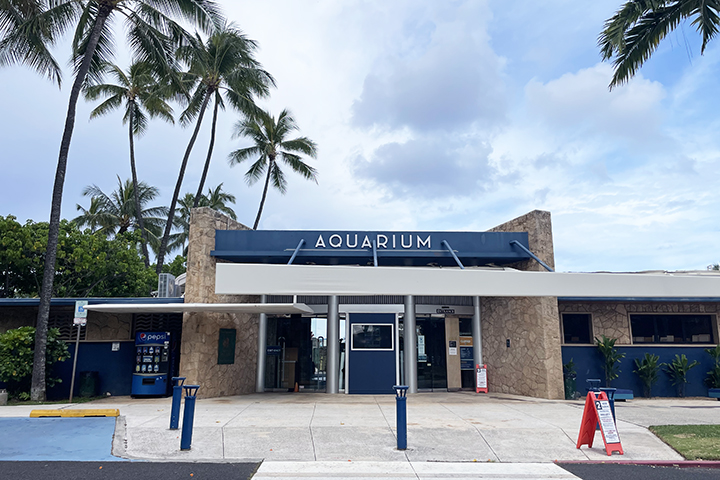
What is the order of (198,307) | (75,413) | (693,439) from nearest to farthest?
(693,439) → (75,413) → (198,307)

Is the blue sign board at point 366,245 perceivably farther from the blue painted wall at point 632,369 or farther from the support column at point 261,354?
the blue painted wall at point 632,369

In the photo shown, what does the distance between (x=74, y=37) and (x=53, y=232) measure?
629cm

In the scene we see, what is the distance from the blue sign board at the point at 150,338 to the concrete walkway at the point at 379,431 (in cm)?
192

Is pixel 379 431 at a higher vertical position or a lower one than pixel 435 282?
lower

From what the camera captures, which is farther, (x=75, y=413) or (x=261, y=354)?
(x=261, y=354)

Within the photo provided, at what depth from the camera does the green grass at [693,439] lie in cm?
804

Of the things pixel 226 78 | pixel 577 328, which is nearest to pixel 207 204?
pixel 226 78

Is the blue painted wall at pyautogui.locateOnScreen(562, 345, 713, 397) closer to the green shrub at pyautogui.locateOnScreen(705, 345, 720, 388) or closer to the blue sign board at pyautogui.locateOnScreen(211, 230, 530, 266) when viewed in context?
the green shrub at pyautogui.locateOnScreen(705, 345, 720, 388)

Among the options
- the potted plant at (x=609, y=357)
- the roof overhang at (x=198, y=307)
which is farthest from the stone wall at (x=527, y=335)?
the roof overhang at (x=198, y=307)

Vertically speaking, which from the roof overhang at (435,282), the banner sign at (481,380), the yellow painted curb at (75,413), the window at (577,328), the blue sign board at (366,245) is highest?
the blue sign board at (366,245)

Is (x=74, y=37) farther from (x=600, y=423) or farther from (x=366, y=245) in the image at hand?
(x=600, y=423)

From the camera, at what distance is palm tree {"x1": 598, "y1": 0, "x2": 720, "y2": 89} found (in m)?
11.6

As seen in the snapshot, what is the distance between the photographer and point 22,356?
14.2 meters

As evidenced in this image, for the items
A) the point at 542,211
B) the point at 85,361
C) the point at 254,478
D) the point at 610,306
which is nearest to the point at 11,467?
the point at 254,478
